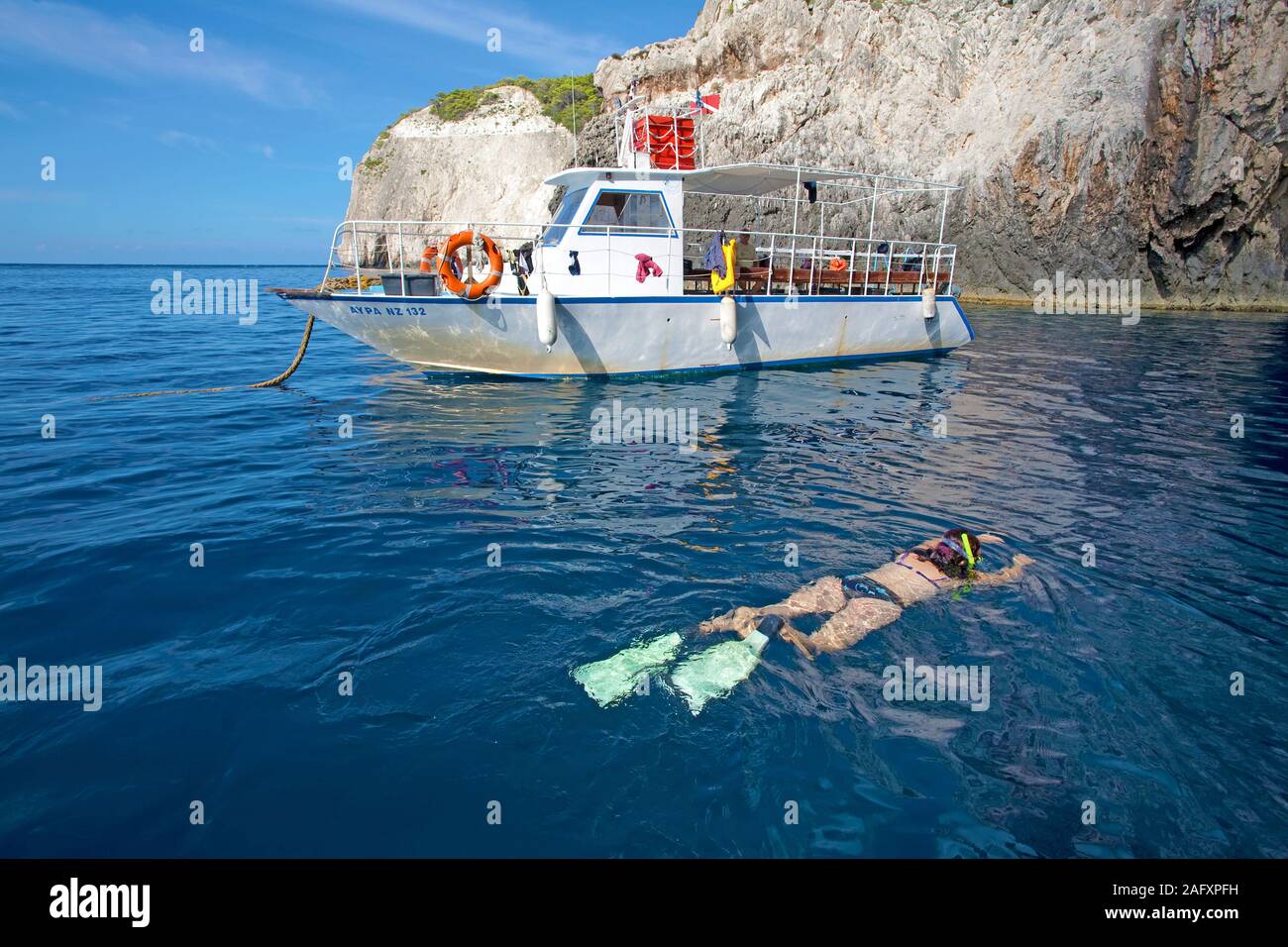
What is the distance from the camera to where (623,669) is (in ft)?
14.6

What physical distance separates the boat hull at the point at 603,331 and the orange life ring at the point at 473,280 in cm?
23

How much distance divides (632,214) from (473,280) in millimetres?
3809

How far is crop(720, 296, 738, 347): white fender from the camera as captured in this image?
14312 mm

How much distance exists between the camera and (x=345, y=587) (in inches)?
220

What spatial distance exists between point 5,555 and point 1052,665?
888 cm

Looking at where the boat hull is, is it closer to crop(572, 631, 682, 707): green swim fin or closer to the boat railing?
the boat railing

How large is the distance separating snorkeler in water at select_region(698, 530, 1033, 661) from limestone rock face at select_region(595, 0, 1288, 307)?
105 ft

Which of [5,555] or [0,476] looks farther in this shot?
[0,476]

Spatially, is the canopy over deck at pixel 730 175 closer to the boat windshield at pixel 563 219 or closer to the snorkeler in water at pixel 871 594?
the boat windshield at pixel 563 219

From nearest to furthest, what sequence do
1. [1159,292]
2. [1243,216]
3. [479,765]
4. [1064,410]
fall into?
[479,765] → [1064,410] → [1243,216] → [1159,292]

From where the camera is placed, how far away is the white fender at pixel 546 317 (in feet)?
42.1

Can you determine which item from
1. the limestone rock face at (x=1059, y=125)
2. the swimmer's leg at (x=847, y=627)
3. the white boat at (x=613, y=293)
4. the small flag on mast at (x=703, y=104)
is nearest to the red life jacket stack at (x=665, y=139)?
the white boat at (x=613, y=293)
